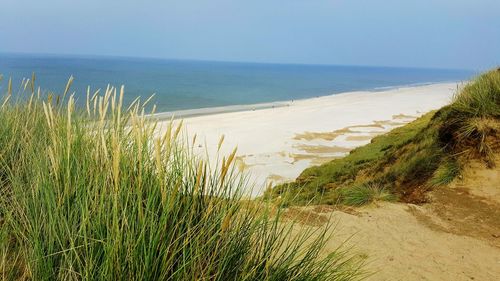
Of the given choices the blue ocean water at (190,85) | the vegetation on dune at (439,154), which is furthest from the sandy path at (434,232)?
the blue ocean water at (190,85)

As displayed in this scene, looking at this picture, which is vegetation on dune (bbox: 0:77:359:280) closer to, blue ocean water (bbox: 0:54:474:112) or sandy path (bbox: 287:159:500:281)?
sandy path (bbox: 287:159:500:281)

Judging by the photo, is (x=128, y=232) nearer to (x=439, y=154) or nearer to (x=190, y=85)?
(x=439, y=154)

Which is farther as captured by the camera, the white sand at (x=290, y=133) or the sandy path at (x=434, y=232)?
the white sand at (x=290, y=133)

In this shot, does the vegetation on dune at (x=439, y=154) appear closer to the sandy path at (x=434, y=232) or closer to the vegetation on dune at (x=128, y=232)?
the sandy path at (x=434, y=232)

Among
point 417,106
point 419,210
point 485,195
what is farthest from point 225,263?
point 417,106

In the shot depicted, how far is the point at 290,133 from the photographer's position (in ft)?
82.5

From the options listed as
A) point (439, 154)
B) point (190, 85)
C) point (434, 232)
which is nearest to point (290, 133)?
point (439, 154)

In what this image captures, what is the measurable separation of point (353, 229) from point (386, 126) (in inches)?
902

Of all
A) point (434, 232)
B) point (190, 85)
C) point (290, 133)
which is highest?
point (434, 232)

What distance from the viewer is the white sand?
16.6 m

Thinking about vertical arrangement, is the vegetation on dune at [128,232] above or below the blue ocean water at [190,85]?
above

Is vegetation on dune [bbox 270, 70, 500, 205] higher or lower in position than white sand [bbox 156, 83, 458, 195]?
higher

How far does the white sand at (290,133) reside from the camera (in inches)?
655

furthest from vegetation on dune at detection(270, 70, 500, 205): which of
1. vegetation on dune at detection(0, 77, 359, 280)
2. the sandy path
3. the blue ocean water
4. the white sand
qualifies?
vegetation on dune at detection(0, 77, 359, 280)
